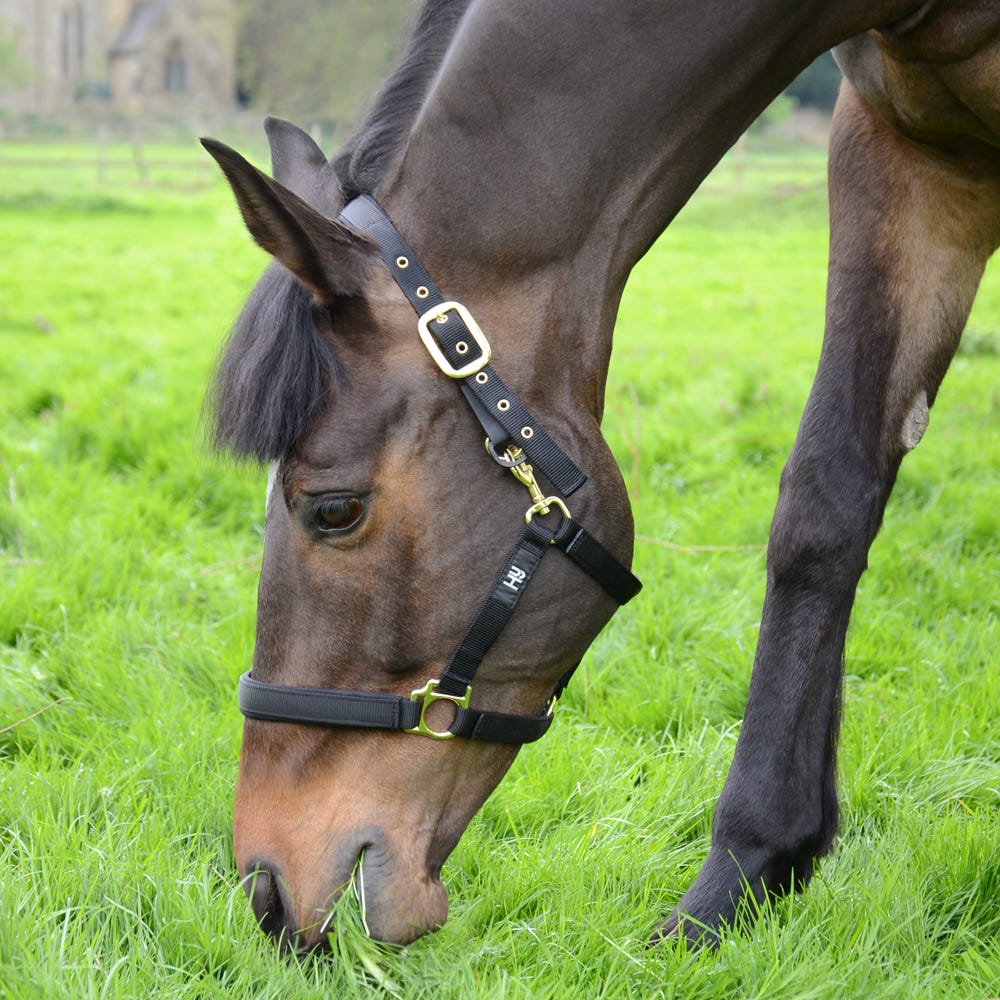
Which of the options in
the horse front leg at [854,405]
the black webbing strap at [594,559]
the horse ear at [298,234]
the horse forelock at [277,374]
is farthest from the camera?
the horse front leg at [854,405]

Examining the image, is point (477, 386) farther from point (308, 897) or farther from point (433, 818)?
point (308, 897)

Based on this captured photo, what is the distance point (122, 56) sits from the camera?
177ft

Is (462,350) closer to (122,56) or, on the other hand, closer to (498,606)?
(498,606)

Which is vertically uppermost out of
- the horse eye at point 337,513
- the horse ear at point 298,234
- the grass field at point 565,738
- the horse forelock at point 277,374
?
the horse ear at point 298,234

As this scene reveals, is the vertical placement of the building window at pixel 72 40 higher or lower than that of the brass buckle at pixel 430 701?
higher

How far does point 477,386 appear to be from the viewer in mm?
1860

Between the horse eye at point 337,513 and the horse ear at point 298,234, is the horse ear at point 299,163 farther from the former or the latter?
the horse eye at point 337,513

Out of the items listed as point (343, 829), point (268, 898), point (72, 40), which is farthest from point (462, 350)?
point (72, 40)

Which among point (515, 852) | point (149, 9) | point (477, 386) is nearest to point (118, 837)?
point (515, 852)

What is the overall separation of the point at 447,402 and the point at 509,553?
26cm

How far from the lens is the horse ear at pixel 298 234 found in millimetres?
1646

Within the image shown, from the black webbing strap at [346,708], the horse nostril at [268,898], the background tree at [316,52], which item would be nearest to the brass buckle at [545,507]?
the black webbing strap at [346,708]

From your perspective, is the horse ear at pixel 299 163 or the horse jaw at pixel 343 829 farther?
the horse ear at pixel 299 163

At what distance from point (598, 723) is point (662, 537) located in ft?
4.25
